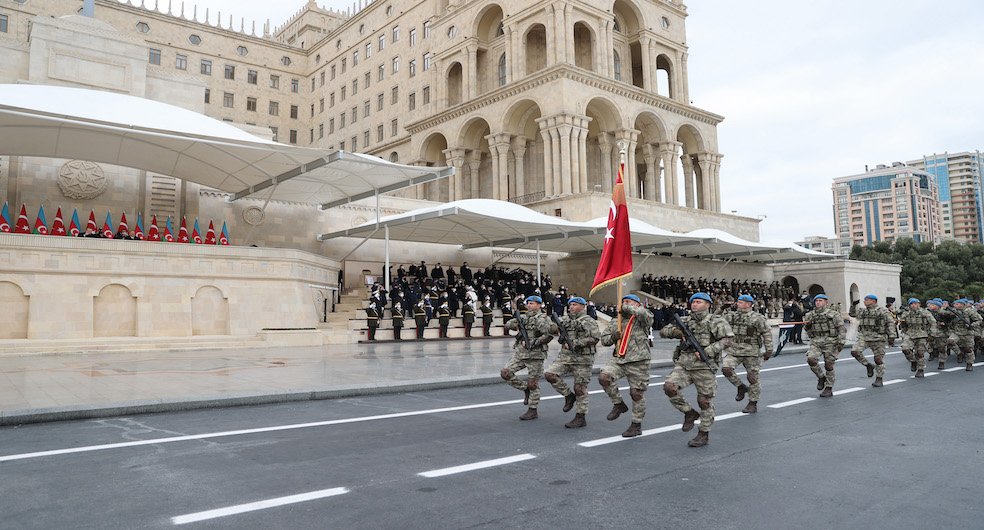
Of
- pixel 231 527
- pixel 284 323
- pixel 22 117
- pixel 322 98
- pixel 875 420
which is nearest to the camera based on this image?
pixel 231 527

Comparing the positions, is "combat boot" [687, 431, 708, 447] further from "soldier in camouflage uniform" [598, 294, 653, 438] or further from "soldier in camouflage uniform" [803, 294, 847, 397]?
"soldier in camouflage uniform" [803, 294, 847, 397]

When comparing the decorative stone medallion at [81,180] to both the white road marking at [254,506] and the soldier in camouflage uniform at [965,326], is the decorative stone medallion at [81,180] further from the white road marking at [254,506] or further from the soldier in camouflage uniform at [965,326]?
the soldier in camouflage uniform at [965,326]

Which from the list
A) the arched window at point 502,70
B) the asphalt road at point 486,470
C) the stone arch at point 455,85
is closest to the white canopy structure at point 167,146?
the asphalt road at point 486,470

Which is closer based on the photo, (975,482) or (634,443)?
(975,482)

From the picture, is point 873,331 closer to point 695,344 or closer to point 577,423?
point 695,344

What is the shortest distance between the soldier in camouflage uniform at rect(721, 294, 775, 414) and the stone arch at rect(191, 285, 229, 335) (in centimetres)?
1607

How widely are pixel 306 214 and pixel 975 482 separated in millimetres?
27805

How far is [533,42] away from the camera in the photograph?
44.9m

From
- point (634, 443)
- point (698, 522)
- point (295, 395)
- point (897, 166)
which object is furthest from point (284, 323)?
point (897, 166)

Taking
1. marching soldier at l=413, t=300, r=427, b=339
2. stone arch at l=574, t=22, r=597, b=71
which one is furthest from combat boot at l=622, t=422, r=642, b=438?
stone arch at l=574, t=22, r=597, b=71

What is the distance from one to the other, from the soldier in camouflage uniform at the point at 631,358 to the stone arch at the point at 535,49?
3945 cm

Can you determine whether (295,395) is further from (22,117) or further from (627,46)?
(627,46)

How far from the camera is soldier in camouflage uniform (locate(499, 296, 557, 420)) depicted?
810 centimetres

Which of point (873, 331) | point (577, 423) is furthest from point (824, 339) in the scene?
point (577, 423)
